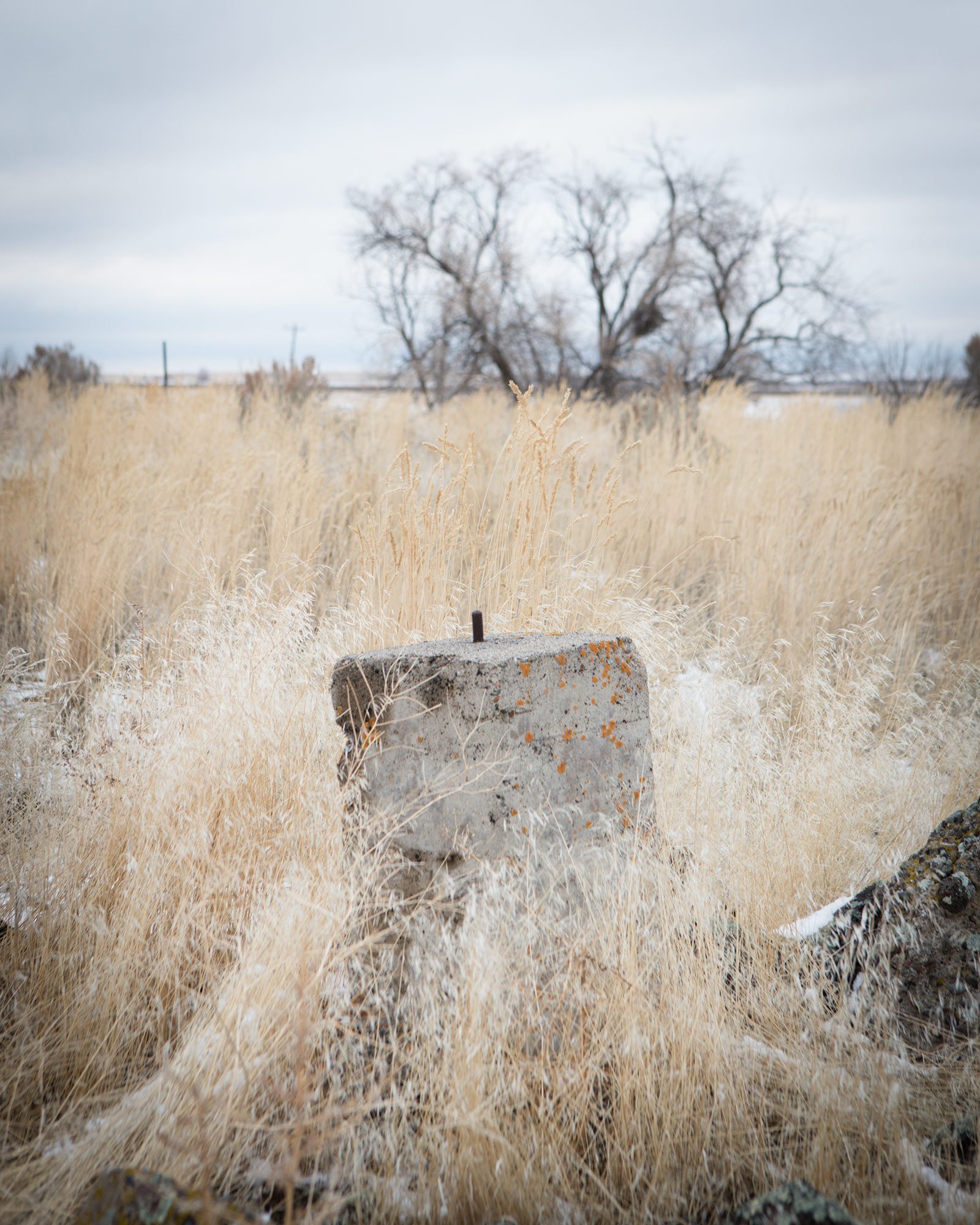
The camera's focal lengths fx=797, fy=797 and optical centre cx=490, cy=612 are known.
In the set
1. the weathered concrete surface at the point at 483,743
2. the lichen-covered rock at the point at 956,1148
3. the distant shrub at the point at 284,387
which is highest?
the distant shrub at the point at 284,387

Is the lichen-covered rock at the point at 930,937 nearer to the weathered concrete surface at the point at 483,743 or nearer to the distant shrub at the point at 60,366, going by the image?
the weathered concrete surface at the point at 483,743

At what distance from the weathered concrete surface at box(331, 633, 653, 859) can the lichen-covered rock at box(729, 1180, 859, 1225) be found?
781mm

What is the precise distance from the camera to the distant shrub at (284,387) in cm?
826

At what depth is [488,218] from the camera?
1398cm

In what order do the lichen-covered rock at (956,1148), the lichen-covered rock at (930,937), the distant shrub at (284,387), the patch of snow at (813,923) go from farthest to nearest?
the distant shrub at (284,387) < the patch of snow at (813,923) < the lichen-covered rock at (930,937) < the lichen-covered rock at (956,1148)

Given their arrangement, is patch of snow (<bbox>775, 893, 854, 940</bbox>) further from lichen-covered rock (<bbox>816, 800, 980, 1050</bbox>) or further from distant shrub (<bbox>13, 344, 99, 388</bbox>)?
distant shrub (<bbox>13, 344, 99, 388</bbox>)

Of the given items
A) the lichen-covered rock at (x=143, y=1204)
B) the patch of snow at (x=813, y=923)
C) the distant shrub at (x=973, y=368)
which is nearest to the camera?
the lichen-covered rock at (x=143, y=1204)

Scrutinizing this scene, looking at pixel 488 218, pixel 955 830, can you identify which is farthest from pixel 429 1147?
pixel 488 218

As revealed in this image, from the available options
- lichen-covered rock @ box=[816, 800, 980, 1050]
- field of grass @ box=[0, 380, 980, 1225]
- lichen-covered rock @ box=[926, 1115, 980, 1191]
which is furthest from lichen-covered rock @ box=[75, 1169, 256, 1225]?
lichen-covered rock @ box=[816, 800, 980, 1050]

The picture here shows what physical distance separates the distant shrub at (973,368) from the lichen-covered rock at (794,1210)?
43.6ft

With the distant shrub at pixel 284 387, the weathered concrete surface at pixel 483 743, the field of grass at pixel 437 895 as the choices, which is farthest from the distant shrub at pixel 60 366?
the weathered concrete surface at pixel 483 743

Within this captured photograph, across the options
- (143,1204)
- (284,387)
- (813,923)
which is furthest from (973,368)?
(143,1204)

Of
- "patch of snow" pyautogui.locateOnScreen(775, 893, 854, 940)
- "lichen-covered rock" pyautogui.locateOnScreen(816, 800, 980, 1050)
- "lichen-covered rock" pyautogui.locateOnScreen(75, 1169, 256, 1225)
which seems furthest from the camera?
"patch of snow" pyautogui.locateOnScreen(775, 893, 854, 940)

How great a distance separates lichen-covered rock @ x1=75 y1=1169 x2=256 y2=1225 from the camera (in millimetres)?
1055
